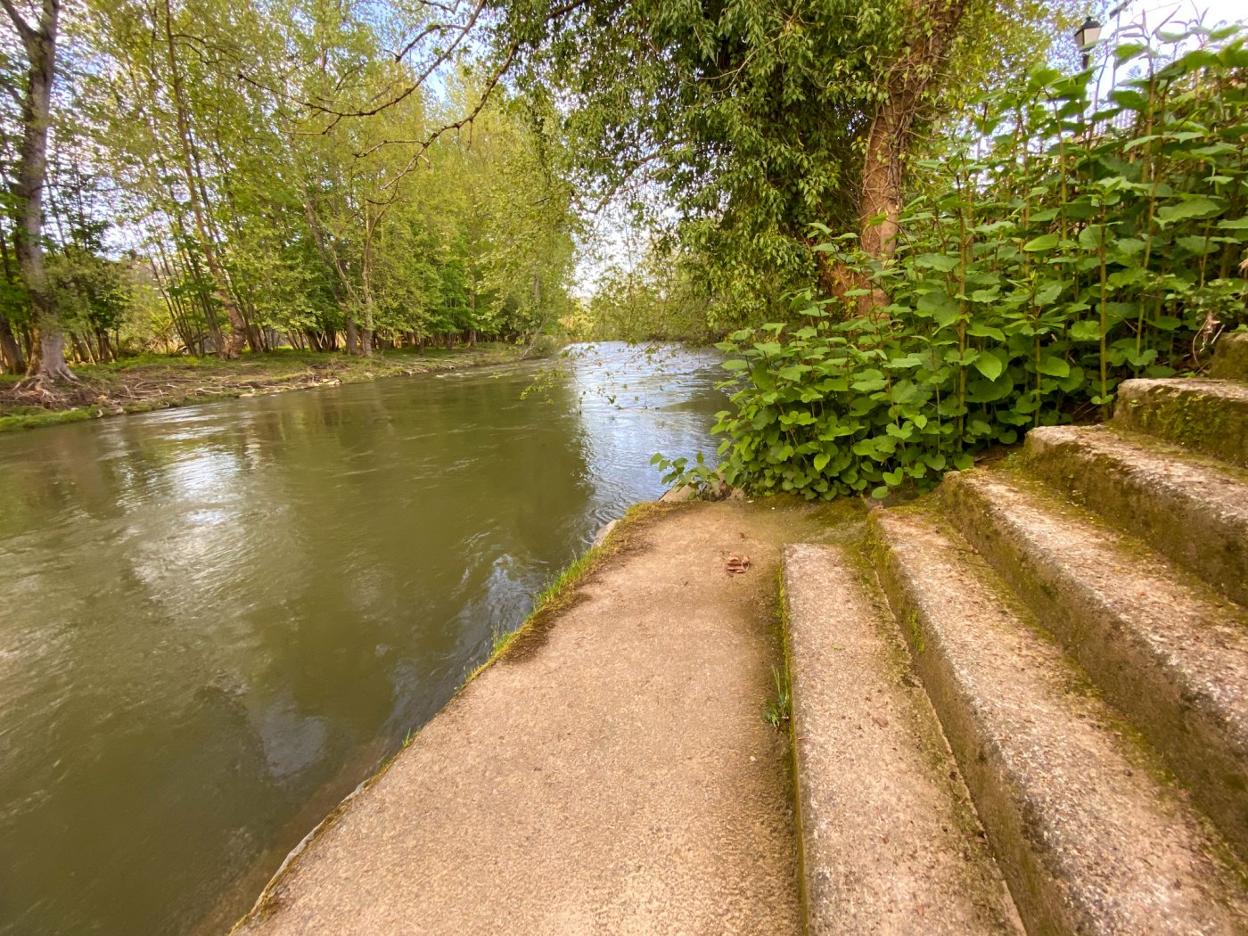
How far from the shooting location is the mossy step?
881 millimetres

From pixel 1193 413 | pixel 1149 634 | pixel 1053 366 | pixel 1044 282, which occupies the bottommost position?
pixel 1149 634

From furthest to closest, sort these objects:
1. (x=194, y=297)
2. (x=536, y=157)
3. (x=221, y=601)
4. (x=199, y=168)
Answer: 1. (x=194, y=297)
2. (x=199, y=168)
3. (x=536, y=157)
4. (x=221, y=601)

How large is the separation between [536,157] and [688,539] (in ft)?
15.8

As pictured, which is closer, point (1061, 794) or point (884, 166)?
point (1061, 794)

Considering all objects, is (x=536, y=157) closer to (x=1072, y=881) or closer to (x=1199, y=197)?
(x=1199, y=197)

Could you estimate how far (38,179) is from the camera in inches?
521

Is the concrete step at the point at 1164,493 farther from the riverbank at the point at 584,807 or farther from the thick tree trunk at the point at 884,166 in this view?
the thick tree trunk at the point at 884,166

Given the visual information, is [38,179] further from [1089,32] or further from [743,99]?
[1089,32]

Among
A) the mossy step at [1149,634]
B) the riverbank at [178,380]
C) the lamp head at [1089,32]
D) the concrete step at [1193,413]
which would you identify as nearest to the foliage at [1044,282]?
the concrete step at [1193,413]

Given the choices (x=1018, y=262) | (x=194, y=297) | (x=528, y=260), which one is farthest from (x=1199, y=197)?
(x=194, y=297)

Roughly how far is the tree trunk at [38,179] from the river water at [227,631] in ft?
25.0

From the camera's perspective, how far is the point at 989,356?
2242 millimetres

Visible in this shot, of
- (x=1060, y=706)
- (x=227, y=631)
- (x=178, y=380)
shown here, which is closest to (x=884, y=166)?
(x=1060, y=706)

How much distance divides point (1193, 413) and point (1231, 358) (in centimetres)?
37
